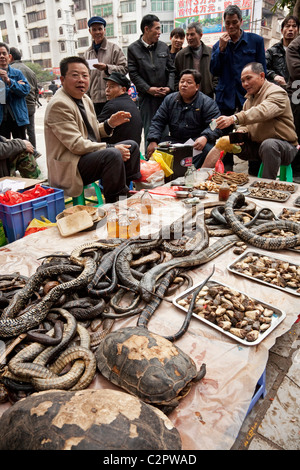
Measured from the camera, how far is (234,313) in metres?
1.78

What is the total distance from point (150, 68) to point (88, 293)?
4965 mm

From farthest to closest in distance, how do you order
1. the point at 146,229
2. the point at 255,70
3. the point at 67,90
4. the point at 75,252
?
the point at 255,70, the point at 67,90, the point at 146,229, the point at 75,252

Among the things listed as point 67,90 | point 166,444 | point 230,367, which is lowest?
point 230,367

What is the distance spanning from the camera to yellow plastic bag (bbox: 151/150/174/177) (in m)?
4.50

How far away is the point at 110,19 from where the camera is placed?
2462 cm

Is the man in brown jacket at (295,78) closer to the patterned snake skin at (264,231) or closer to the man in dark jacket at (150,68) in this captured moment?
the man in dark jacket at (150,68)

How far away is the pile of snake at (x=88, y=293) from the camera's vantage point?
147cm

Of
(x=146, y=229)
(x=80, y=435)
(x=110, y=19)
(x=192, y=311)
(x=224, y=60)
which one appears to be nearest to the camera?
(x=80, y=435)

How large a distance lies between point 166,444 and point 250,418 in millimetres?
823

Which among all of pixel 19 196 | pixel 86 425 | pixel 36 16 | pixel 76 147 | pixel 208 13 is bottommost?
pixel 86 425

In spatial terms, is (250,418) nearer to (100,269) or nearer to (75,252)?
(100,269)

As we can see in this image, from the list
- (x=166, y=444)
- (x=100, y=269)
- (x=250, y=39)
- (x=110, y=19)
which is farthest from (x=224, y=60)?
(x=110, y=19)

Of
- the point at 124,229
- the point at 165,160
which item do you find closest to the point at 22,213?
A: the point at 124,229

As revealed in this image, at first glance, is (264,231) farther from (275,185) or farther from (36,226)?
(36,226)
